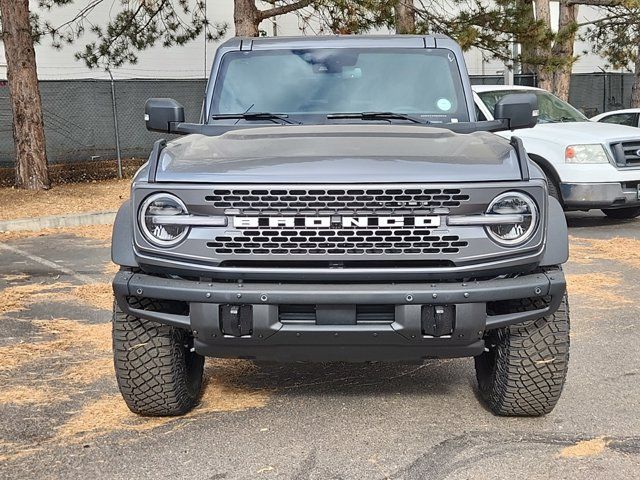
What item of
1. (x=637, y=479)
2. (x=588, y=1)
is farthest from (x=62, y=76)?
(x=637, y=479)

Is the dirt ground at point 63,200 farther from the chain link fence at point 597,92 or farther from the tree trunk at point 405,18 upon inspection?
the chain link fence at point 597,92

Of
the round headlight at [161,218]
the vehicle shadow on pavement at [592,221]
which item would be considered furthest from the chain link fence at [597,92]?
the round headlight at [161,218]

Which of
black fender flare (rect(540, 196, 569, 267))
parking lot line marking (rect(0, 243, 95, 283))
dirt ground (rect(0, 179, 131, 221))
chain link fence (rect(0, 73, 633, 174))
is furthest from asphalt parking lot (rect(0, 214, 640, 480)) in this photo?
chain link fence (rect(0, 73, 633, 174))

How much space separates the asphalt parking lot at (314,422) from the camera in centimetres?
381

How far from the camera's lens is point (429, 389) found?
491cm

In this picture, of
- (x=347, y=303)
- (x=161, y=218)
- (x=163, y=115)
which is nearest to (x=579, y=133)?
(x=163, y=115)

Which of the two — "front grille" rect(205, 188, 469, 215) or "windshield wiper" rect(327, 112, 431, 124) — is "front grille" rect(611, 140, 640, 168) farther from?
"front grille" rect(205, 188, 469, 215)

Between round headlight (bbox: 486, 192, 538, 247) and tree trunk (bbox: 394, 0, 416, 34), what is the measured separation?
11.9m

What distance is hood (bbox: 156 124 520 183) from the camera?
3.79 meters

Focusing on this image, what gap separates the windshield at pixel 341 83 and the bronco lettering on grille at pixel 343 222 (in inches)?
56.6

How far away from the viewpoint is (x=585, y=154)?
35.2 feet

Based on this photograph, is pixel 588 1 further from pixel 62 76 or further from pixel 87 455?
pixel 87 455

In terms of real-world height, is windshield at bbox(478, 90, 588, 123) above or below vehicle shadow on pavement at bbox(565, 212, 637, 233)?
above

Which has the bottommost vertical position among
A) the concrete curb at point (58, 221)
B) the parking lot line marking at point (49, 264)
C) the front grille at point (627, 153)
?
the parking lot line marking at point (49, 264)
